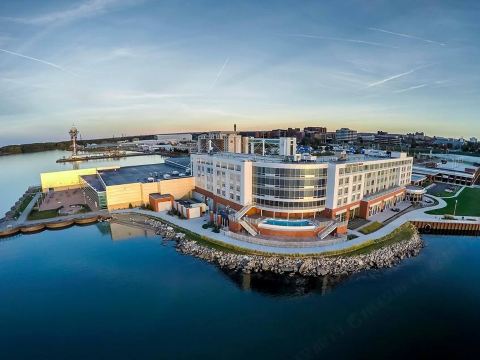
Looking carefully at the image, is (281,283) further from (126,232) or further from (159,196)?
(159,196)

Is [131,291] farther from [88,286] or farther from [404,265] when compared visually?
[404,265]

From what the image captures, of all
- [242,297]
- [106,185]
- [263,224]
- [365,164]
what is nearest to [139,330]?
[242,297]

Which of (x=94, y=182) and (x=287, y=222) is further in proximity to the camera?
(x=94, y=182)

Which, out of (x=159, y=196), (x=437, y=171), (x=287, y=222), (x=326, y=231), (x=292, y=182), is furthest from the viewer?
(x=437, y=171)

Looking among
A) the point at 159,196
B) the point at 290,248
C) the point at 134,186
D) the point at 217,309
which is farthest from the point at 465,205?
the point at 134,186

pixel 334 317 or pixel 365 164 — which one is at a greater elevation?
pixel 365 164

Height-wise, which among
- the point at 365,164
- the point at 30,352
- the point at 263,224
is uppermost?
the point at 365,164

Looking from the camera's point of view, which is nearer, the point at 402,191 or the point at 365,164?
the point at 365,164
